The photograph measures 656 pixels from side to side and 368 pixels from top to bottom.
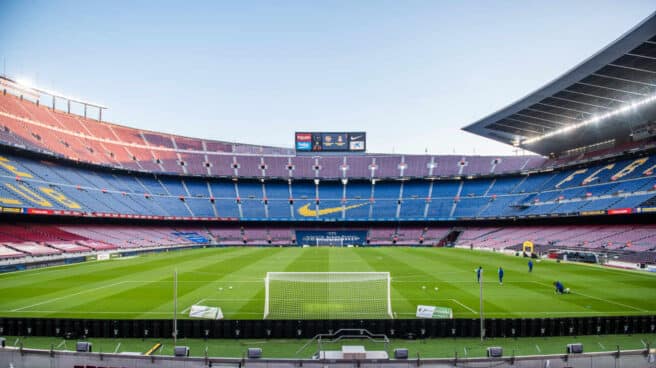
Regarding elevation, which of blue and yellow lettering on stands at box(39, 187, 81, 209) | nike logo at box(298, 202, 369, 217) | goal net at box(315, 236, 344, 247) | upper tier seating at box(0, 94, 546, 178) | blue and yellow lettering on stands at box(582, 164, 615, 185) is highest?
upper tier seating at box(0, 94, 546, 178)

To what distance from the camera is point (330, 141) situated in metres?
66.4

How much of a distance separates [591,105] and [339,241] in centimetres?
3964

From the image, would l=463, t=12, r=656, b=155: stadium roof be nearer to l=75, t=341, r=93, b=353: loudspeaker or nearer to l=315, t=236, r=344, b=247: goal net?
l=315, t=236, r=344, b=247: goal net

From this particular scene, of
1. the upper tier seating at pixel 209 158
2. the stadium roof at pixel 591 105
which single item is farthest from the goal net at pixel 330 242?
the stadium roof at pixel 591 105

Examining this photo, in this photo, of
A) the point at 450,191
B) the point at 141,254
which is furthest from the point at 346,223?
the point at 141,254

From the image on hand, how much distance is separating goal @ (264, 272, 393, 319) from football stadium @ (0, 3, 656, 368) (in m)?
0.15

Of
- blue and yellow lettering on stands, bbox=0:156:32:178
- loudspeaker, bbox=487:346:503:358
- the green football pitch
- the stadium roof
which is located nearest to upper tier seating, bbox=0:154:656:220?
blue and yellow lettering on stands, bbox=0:156:32:178

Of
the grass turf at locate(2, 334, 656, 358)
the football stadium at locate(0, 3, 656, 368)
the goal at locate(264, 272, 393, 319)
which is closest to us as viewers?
the grass turf at locate(2, 334, 656, 358)

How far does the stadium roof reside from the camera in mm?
27047

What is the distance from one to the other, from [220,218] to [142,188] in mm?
12701

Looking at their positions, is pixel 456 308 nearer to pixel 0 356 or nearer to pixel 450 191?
pixel 0 356

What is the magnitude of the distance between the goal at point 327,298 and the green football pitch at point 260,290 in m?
0.64

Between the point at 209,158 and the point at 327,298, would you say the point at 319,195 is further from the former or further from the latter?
the point at 327,298

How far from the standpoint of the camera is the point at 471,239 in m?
56.4
